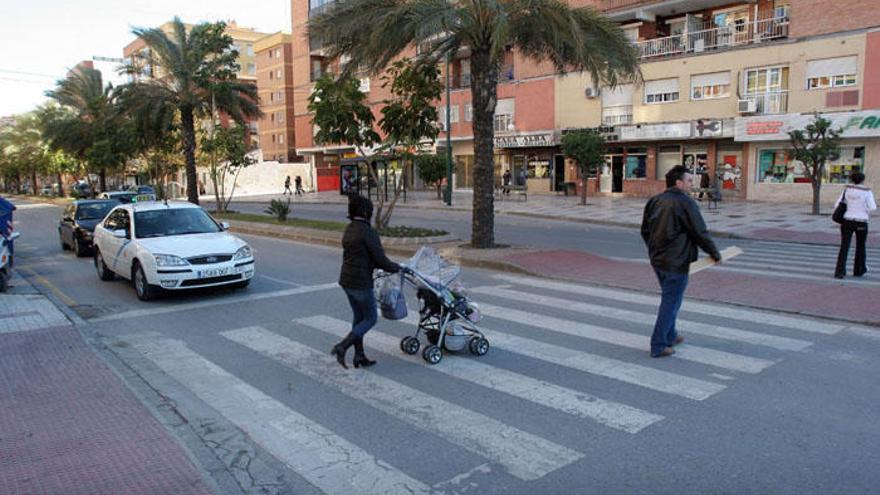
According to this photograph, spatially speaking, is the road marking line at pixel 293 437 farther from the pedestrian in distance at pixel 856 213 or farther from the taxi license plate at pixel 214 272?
the pedestrian in distance at pixel 856 213

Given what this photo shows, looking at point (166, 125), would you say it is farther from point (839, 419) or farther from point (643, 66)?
point (839, 419)

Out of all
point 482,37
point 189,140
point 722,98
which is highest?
point 722,98

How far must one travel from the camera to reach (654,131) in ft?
113

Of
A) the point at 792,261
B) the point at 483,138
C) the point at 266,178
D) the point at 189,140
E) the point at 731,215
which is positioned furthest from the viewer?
the point at 266,178

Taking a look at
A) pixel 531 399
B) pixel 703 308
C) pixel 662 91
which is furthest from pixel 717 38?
pixel 531 399

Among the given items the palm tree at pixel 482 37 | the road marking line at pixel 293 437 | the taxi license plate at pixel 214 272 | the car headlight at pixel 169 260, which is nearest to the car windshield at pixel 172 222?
the car headlight at pixel 169 260

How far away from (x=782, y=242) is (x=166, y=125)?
23520 millimetres

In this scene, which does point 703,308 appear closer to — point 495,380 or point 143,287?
point 495,380

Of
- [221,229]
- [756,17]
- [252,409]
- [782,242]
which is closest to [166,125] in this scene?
[221,229]

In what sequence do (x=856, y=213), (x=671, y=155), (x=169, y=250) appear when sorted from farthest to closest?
(x=671, y=155) → (x=856, y=213) → (x=169, y=250)

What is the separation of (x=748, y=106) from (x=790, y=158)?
119 inches

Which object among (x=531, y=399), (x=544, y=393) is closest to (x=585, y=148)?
(x=544, y=393)

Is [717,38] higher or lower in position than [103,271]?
higher

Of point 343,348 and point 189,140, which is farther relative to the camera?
point 189,140
